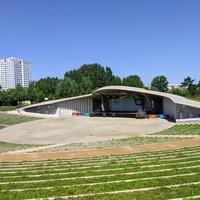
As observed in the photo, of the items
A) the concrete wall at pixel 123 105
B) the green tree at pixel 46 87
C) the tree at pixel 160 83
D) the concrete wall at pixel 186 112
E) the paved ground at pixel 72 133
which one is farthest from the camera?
the tree at pixel 160 83

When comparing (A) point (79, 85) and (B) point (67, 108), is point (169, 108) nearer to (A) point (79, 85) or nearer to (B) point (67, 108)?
(B) point (67, 108)

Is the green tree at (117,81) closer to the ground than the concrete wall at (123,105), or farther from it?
farther from it

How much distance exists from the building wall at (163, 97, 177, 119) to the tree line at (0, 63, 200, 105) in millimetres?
31390

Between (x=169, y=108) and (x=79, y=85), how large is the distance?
41.9m

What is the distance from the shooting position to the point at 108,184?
730 cm

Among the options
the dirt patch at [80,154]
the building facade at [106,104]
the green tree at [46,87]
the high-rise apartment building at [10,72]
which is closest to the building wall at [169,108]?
the building facade at [106,104]

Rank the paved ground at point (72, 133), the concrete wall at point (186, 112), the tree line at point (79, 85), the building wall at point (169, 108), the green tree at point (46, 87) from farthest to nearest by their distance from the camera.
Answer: the green tree at point (46, 87), the tree line at point (79, 85), the building wall at point (169, 108), the concrete wall at point (186, 112), the paved ground at point (72, 133)

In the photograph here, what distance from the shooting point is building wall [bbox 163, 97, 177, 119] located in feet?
130

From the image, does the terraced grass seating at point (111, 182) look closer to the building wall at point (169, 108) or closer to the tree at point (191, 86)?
the building wall at point (169, 108)

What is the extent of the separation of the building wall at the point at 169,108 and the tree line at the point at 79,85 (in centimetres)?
3139

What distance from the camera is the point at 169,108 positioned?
140ft

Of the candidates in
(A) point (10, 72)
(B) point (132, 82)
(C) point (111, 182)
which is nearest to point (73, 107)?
(B) point (132, 82)

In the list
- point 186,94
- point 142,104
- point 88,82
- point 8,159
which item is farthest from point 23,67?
point 8,159

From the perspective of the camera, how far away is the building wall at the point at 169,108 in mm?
39506
